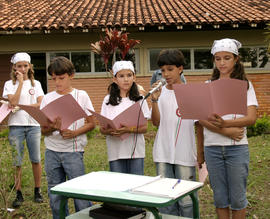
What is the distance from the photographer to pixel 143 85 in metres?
12.0

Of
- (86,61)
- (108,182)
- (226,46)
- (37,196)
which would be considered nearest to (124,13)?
(86,61)

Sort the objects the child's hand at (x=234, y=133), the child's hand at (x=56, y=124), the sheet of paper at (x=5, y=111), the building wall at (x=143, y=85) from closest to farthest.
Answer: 1. the child's hand at (x=234, y=133)
2. the child's hand at (x=56, y=124)
3. the sheet of paper at (x=5, y=111)
4. the building wall at (x=143, y=85)

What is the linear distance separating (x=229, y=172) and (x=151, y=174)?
9.28 feet

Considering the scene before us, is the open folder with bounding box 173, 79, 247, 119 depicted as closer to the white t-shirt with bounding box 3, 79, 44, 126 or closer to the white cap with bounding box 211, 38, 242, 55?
the white cap with bounding box 211, 38, 242, 55

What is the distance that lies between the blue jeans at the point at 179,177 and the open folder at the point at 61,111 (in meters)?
0.77

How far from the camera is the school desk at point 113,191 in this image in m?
2.14

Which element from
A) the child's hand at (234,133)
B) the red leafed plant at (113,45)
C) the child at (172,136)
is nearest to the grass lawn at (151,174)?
the child at (172,136)

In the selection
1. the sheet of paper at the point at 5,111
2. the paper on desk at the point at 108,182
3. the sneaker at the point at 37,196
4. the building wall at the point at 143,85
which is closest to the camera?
the paper on desk at the point at 108,182

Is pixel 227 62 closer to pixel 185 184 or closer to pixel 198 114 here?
pixel 198 114

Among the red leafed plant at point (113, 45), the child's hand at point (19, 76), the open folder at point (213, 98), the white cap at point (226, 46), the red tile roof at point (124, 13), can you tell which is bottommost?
the open folder at point (213, 98)

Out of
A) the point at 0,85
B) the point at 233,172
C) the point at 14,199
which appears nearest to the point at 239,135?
the point at 233,172

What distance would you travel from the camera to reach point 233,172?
2.89 meters

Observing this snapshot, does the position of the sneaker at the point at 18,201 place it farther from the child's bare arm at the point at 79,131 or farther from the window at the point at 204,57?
the window at the point at 204,57

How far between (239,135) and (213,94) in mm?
448
